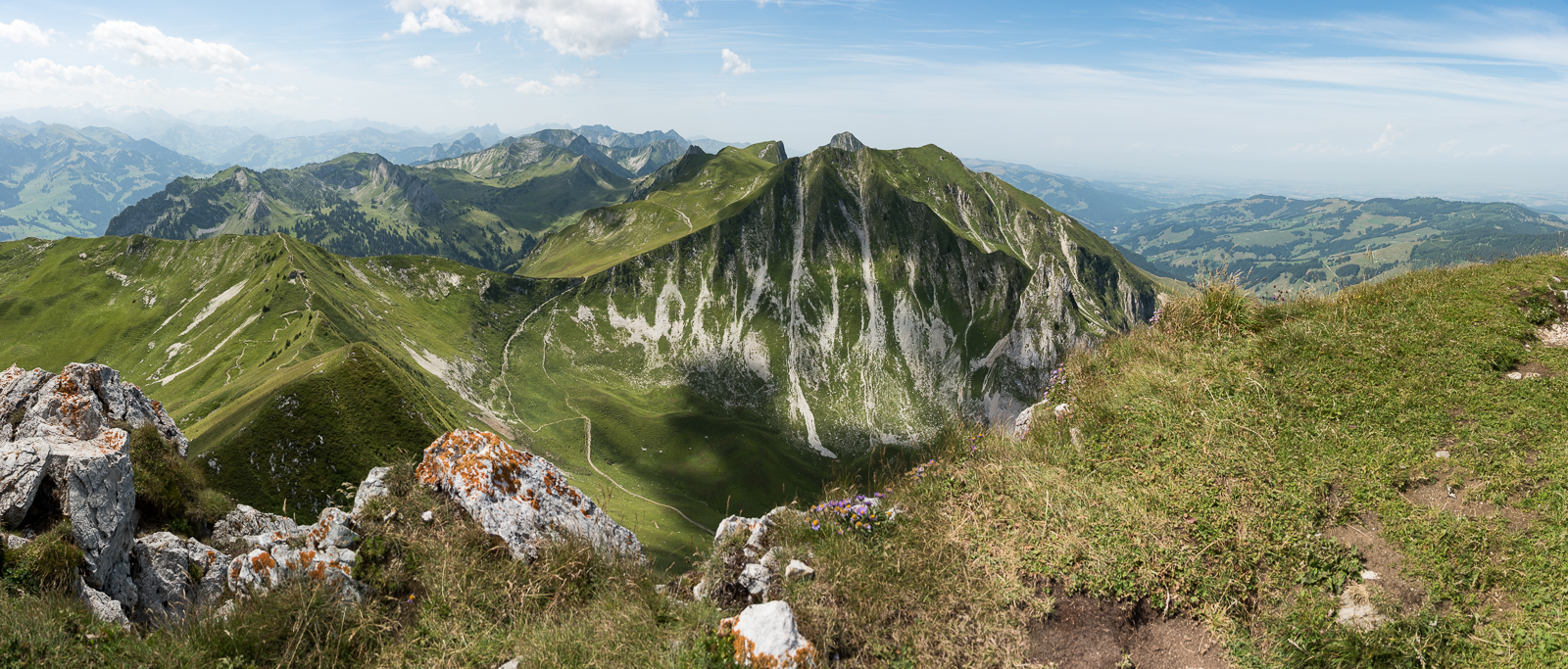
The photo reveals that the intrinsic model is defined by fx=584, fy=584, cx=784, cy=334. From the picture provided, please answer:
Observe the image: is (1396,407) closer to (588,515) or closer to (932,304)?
(588,515)

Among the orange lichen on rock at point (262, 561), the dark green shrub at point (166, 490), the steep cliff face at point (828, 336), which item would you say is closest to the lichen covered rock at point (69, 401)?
the dark green shrub at point (166, 490)

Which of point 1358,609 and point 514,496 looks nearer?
point 1358,609

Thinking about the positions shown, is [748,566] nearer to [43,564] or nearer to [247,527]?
[43,564]

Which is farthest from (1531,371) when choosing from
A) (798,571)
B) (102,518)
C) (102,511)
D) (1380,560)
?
(102,511)

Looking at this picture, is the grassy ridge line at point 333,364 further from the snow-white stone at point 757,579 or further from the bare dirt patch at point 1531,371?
the bare dirt patch at point 1531,371

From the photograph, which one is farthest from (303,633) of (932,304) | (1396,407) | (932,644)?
(932,304)

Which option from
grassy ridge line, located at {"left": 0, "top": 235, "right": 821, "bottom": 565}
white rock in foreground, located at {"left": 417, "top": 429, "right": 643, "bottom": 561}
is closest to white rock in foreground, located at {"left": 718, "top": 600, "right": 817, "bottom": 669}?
white rock in foreground, located at {"left": 417, "top": 429, "right": 643, "bottom": 561}

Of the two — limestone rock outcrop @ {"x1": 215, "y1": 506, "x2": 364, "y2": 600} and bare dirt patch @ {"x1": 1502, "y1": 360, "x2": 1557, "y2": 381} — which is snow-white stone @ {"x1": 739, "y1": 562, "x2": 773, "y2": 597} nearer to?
limestone rock outcrop @ {"x1": 215, "y1": 506, "x2": 364, "y2": 600}
